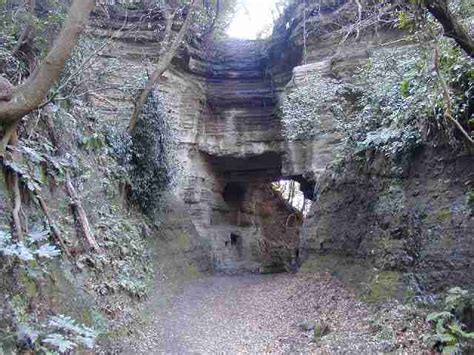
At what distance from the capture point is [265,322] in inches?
304

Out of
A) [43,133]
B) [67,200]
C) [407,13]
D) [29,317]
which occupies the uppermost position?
[407,13]

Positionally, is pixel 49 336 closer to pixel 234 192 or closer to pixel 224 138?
pixel 224 138

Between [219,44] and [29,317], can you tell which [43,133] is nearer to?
[29,317]

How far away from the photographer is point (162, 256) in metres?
11.8

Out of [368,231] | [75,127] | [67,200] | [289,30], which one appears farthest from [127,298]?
[289,30]

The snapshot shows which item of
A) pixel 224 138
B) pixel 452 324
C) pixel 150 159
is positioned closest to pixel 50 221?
pixel 452 324

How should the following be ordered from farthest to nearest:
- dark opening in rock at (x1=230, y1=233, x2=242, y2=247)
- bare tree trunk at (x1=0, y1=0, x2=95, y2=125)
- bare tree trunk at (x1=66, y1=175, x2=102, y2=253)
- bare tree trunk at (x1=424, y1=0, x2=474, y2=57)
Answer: dark opening in rock at (x1=230, y1=233, x2=242, y2=247) < bare tree trunk at (x1=66, y1=175, x2=102, y2=253) < bare tree trunk at (x1=0, y1=0, x2=95, y2=125) < bare tree trunk at (x1=424, y1=0, x2=474, y2=57)

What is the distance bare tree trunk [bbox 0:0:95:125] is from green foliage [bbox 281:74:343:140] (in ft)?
27.4

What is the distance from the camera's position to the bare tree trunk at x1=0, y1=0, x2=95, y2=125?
471cm

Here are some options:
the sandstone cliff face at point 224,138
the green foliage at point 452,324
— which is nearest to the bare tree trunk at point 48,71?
the green foliage at point 452,324

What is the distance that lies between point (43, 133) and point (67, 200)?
1.13 metres

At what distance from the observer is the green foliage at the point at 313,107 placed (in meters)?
12.3

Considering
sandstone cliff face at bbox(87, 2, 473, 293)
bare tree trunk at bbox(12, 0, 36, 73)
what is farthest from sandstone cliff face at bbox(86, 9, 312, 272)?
bare tree trunk at bbox(12, 0, 36, 73)

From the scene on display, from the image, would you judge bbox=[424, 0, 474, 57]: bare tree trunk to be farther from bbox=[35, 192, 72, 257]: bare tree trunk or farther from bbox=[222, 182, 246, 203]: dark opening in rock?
bbox=[222, 182, 246, 203]: dark opening in rock
